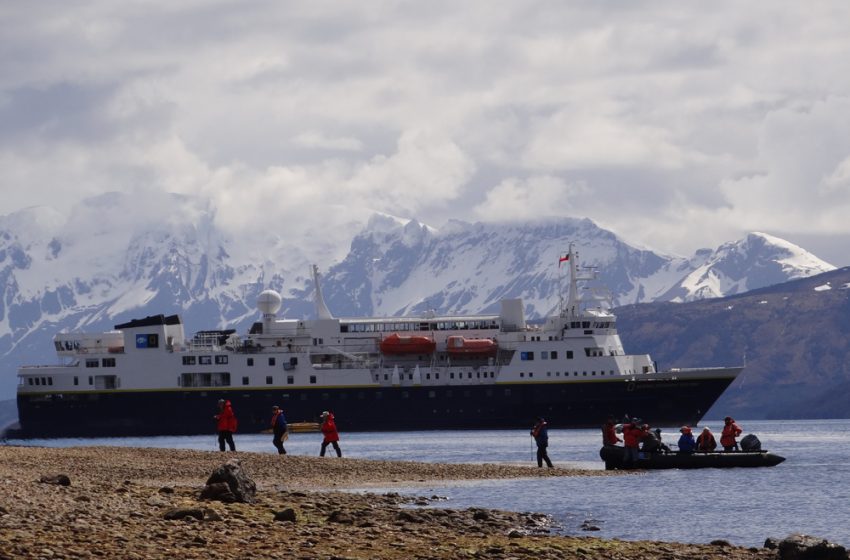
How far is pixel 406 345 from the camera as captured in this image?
113 metres

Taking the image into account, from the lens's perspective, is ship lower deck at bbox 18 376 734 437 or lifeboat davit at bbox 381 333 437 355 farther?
lifeboat davit at bbox 381 333 437 355

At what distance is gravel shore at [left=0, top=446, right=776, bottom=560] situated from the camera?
87.8 feet

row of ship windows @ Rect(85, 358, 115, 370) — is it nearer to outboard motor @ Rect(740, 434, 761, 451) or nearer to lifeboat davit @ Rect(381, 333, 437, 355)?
lifeboat davit @ Rect(381, 333, 437, 355)

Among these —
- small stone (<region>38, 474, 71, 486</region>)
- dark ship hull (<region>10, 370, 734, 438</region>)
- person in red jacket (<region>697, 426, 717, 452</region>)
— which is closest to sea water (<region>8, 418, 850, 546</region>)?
person in red jacket (<region>697, 426, 717, 452</region>)

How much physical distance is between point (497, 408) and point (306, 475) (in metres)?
62.6

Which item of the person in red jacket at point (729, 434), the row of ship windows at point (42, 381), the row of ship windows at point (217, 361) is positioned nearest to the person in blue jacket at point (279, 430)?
the person in red jacket at point (729, 434)

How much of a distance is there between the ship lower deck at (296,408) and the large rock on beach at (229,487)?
246 feet

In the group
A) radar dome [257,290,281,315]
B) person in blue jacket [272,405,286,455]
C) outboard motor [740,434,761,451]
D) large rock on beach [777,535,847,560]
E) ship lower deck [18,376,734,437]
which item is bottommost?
large rock on beach [777,535,847,560]

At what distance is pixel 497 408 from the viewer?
363 ft

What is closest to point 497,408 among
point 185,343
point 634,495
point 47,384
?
point 185,343

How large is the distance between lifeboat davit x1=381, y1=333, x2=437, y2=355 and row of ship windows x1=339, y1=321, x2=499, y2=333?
1585 millimetres

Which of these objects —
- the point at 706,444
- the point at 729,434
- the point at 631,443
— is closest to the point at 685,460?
the point at 706,444

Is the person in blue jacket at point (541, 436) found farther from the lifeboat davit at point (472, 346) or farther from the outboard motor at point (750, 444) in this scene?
the lifeboat davit at point (472, 346)

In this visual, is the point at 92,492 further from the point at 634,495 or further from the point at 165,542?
the point at 634,495
